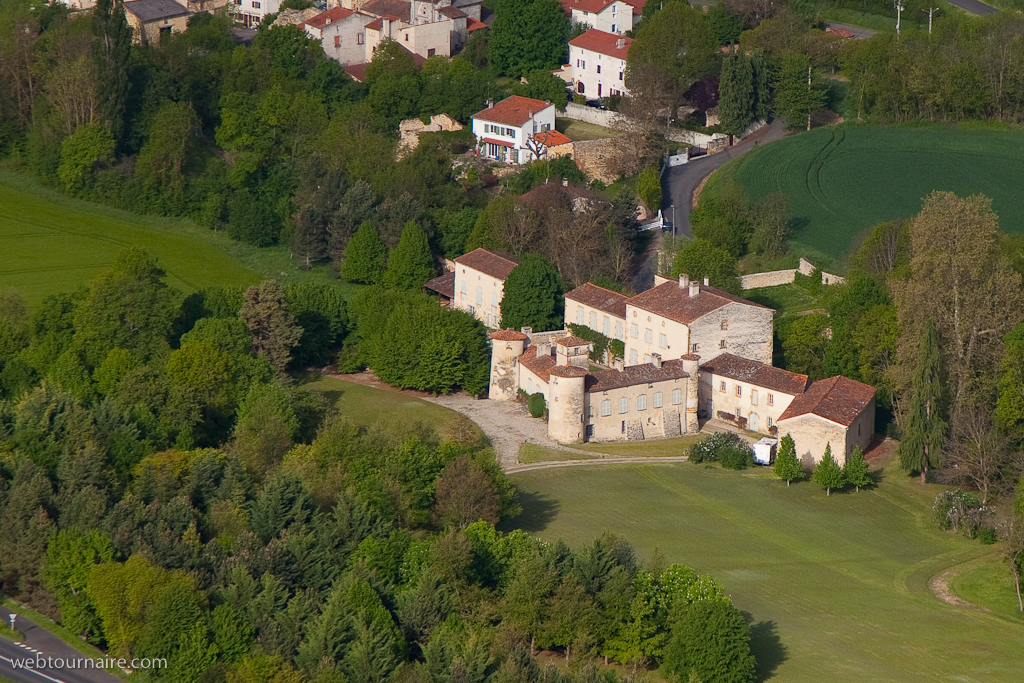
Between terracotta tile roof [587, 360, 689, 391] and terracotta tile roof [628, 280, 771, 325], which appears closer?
terracotta tile roof [587, 360, 689, 391]

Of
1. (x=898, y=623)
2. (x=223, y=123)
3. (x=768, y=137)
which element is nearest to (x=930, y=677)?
(x=898, y=623)

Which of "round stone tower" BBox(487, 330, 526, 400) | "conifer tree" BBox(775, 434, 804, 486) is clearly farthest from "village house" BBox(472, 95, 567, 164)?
"conifer tree" BBox(775, 434, 804, 486)

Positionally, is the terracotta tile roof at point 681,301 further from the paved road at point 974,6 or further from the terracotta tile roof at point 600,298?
the paved road at point 974,6

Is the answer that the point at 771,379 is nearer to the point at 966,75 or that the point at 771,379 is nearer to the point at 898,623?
the point at 898,623

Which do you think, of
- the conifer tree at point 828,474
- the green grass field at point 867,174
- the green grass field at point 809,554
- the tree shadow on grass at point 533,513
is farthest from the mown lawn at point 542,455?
the green grass field at point 867,174

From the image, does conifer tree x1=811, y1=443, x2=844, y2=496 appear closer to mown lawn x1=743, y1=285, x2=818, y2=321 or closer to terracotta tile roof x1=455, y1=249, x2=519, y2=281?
mown lawn x1=743, y1=285, x2=818, y2=321

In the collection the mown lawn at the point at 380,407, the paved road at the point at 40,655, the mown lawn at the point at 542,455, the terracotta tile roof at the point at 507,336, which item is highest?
the terracotta tile roof at the point at 507,336
